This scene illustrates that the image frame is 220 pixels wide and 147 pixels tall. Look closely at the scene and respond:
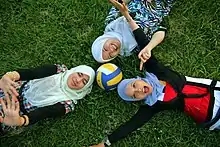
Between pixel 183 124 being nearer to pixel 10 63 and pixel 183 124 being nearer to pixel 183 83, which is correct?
pixel 183 83

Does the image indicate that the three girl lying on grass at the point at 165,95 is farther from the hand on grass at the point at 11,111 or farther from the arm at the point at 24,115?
the hand on grass at the point at 11,111

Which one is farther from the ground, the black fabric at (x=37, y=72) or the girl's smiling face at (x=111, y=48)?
the girl's smiling face at (x=111, y=48)

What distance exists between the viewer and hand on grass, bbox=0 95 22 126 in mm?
3498

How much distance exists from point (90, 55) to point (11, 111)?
3.03 ft

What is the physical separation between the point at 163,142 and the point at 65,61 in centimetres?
111

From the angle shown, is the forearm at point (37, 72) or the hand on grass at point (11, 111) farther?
the forearm at point (37, 72)

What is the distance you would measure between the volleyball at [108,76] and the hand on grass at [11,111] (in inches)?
28.2

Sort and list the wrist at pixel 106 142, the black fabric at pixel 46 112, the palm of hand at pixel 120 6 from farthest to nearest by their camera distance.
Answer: the wrist at pixel 106 142, the black fabric at pixel 46 112, the palm of hand at pixel 120 6

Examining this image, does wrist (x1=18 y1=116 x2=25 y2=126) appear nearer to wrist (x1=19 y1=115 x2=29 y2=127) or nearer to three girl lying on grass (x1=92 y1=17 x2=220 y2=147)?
wrist (x1=19 y1=115 x2=29 y2=127)

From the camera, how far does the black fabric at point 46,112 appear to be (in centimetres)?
372

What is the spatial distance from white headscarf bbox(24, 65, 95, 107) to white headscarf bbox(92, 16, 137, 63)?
16 centimetres

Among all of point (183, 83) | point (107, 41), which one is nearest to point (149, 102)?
point (183, 83)

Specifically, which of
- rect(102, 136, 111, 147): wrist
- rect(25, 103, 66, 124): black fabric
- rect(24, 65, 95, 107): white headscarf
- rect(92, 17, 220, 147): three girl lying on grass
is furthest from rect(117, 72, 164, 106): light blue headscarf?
rect(25, 103, 66, 124): black fabric

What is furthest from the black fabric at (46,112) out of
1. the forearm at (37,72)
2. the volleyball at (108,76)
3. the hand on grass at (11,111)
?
the volleyball at (108,76)
